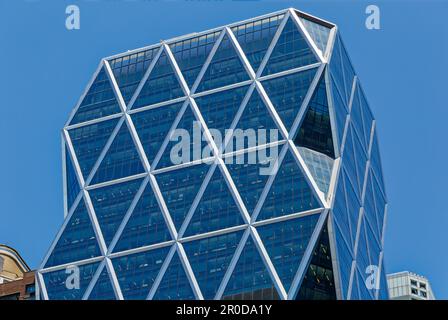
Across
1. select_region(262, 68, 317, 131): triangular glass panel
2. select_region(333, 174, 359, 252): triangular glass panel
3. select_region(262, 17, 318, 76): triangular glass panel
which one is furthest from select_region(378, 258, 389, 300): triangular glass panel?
select_region(262, 17, 318, 76): triangular glass panel

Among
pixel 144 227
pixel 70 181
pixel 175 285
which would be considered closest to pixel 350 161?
pixel 144 227

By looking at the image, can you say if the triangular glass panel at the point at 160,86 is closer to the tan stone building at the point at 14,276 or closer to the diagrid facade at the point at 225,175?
the diagrid facade at the point at 225,175

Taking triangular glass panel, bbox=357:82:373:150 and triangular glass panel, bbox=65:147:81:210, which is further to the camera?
triangular glass panel, bbox=357:82:373:150

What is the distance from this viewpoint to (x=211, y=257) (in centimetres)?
12350

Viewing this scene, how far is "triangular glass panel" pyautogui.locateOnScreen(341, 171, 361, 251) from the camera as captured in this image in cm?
13038

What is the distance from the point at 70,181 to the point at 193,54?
75.7ft

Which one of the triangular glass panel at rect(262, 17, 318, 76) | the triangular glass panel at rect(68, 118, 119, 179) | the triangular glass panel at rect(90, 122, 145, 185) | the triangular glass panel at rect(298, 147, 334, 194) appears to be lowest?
the triangular glass panel at rect(298, 147, 334, 194)

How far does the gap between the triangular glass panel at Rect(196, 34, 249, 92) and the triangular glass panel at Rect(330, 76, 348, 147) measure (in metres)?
11.3

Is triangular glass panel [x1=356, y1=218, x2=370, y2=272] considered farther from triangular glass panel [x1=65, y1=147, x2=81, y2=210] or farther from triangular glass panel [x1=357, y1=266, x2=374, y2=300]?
triangular glass panel [x1=65, y1=147, x2=81, y2=210]

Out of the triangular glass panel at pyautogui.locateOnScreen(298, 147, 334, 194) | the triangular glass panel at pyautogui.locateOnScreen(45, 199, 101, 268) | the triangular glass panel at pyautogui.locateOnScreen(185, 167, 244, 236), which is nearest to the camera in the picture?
the triangular glass panel at pyautogui.locateOnScreen(298, 147, 334, 194)

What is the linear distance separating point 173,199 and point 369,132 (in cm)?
3754

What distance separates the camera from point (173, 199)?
13188cm
